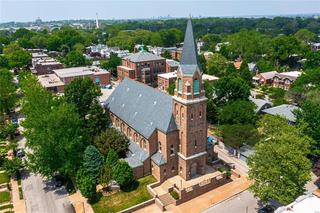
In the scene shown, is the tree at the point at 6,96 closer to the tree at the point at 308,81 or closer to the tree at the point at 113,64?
the tree at the point at 113,64

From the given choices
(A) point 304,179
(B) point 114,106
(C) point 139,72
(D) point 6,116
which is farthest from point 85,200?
(C) point 139,72

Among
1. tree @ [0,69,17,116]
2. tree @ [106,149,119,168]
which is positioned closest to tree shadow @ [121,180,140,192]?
tree @ [106,149,119,168]

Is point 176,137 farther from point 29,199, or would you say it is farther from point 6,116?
point 6,116

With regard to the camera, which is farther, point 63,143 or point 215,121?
point 215,121

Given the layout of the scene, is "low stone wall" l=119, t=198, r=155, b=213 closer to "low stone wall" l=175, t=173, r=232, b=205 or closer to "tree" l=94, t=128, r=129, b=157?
"low stone wall" l=175, t=173, r=232, b=205

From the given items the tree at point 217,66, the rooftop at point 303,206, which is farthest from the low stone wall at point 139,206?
the tree at point 217,66

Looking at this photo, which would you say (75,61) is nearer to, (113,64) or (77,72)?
(113,64)

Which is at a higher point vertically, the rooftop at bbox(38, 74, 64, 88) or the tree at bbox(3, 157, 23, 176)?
the rooftop at bbox(38, 74, 64, 88)
